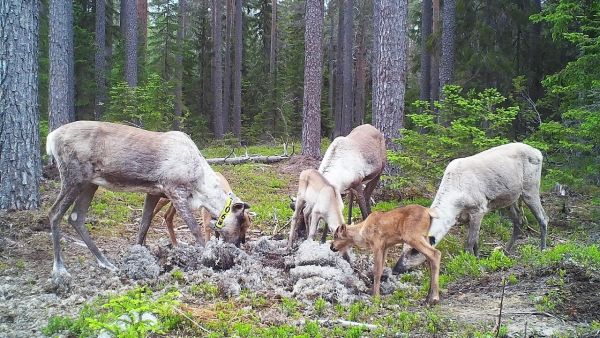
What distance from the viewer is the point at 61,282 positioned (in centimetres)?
564

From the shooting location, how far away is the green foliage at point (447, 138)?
29.0 ft

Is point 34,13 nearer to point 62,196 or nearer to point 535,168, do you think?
point 62,196

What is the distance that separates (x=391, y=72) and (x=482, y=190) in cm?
490

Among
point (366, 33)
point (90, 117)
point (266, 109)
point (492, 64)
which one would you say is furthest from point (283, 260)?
point (366, 33)

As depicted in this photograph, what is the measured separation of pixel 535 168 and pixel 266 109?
2549 cm

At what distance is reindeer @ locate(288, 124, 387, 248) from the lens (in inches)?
308

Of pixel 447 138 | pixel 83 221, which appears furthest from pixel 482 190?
pixel 83 221

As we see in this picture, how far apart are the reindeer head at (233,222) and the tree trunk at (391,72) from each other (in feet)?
17.5

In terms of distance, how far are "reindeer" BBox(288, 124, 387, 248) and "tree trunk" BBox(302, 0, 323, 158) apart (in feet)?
22.5

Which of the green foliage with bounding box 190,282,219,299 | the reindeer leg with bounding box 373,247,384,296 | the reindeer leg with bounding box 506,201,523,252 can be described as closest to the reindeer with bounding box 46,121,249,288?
the green foliage with bounding box 190,282,219,299

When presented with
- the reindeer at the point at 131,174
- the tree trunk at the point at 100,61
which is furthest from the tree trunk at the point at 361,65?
the reindeer at the point at 131,174

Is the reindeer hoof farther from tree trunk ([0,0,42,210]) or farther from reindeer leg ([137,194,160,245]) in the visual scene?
tree trunk ([0,0,42,210])

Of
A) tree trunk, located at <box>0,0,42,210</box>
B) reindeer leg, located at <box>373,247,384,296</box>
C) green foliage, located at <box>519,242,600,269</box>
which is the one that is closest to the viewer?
green foliage, located at <box>519,242,600,269</box>

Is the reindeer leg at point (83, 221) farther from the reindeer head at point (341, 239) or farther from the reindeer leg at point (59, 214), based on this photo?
the reindeer head at point (341, 239)
